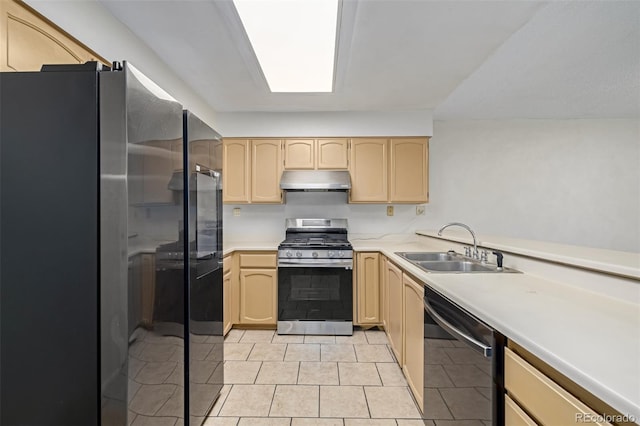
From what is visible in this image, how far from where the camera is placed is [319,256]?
3.03m

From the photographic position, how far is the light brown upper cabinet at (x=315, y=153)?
3453 millimetres

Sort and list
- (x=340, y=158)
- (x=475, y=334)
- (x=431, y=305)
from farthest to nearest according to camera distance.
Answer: (x=340, y=158)
(x=431, y=305)
(x=475, y=334)

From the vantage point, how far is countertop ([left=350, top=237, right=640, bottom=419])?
2.15 ft

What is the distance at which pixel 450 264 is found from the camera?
2270 mm

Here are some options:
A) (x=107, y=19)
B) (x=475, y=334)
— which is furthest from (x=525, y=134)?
(x=107, y=19)

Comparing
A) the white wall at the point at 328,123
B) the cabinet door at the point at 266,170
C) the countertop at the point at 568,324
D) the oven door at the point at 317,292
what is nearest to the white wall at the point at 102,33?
the white wall at the point at 328,123

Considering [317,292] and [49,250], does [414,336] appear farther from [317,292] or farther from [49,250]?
[49,250]

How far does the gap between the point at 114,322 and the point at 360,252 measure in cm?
243

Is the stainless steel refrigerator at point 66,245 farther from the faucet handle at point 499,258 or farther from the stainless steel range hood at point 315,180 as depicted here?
the stainless steel range hood at point 315,180

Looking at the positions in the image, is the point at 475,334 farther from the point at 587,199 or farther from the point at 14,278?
the point at 587,199

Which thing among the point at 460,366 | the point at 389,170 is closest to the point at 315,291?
the point at 389,170

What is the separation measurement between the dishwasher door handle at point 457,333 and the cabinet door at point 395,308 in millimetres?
621

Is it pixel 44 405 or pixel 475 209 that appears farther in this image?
pixel 475 209

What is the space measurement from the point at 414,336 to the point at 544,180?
3192mm
